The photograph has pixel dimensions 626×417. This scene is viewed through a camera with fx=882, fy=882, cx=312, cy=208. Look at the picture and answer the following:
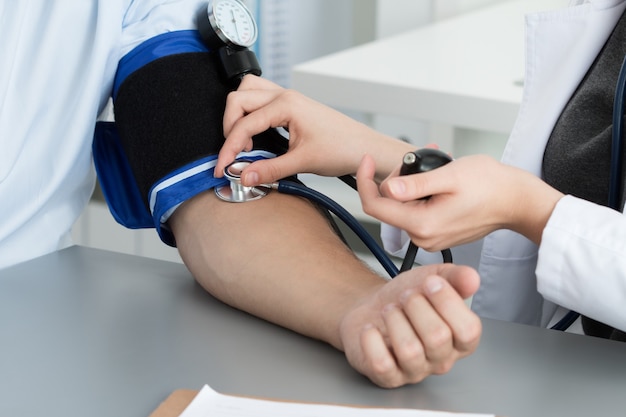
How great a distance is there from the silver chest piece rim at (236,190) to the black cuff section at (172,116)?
0.12ft

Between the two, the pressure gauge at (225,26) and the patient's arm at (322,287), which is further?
the pressure gauge at (225,26)

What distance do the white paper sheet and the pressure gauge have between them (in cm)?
53

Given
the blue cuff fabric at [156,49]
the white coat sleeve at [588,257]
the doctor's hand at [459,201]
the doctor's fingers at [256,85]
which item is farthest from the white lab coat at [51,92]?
the white coat sleeve at [588,257]

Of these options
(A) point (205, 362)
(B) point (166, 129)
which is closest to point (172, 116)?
(B) point (166, 129)

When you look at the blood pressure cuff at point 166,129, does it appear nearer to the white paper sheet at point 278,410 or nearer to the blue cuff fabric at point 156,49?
the blue cuff fabric at point 156,49

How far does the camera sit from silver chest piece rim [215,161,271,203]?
98 cm

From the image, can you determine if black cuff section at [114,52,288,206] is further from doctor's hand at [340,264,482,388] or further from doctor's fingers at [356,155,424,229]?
doctor's hand at [340,264,482,388]

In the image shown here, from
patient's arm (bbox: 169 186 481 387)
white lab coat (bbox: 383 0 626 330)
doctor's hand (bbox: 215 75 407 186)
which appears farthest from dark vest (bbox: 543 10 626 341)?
patient's arm (bbox: 169 186 481 387)

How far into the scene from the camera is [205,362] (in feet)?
2.49

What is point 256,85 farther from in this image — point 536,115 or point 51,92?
point 536,115

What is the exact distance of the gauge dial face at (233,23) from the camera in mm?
1073

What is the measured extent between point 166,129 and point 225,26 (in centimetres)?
16

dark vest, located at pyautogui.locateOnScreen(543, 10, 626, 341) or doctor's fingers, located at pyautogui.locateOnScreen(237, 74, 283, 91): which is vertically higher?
doctor's fingers, located at pyautogui.locateOnScreen(237, 74, 283, 91)

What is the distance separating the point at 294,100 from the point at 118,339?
354 millimetres
